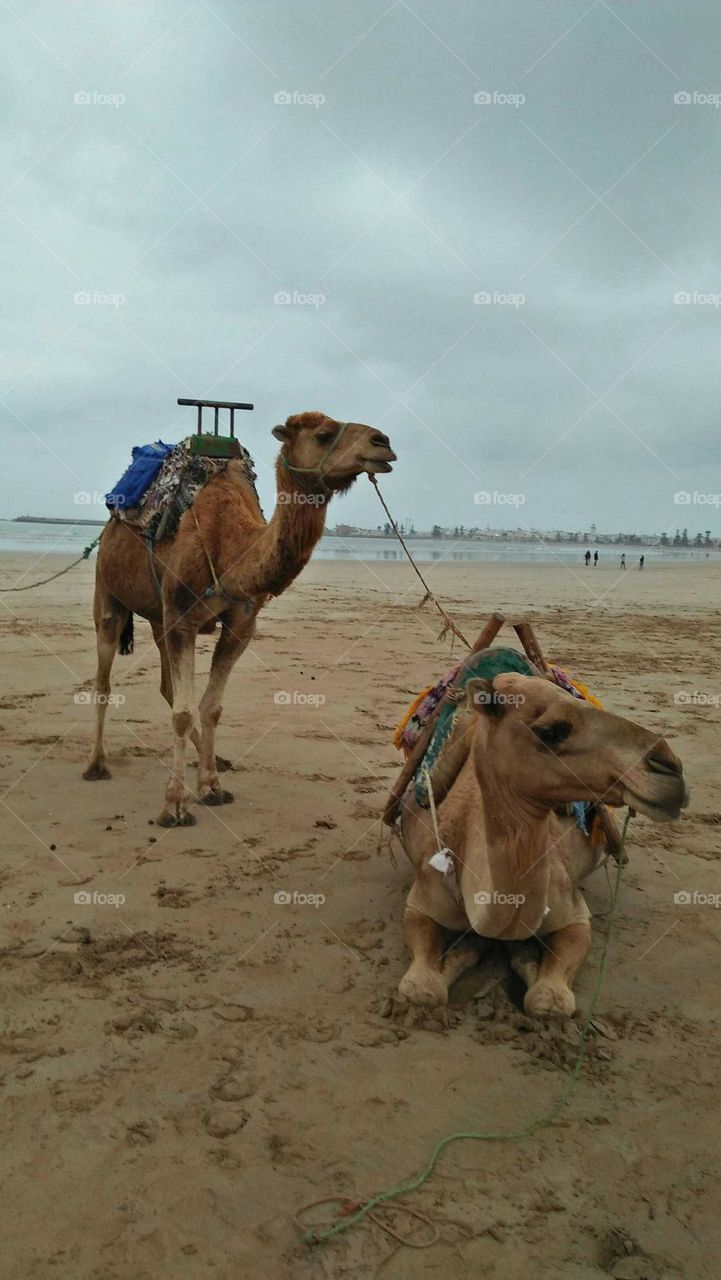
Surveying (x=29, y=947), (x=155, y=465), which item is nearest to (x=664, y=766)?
(x=29, y=947)

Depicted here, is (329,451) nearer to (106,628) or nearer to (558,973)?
(558,973)

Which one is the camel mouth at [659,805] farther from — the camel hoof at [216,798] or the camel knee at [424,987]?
the camel hoof at [216,798]

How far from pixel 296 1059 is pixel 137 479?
15.7 ft

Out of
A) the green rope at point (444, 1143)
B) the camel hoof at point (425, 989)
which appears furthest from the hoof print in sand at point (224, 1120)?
the camel hoof at point (425, 989)

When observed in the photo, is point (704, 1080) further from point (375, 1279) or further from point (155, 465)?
point (155, 465)

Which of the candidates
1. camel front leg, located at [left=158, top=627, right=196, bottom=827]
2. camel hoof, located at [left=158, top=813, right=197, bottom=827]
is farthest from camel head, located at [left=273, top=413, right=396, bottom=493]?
camel hoof, located at [left=158, top=813, right=197, bottom=827]

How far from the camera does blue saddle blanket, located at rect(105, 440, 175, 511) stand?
675 centimetres

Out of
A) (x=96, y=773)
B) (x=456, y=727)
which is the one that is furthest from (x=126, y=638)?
(x=456, y=727)

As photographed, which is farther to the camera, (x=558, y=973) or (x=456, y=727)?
(x=456, y=727)

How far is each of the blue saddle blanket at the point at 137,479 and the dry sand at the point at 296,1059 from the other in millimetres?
2126

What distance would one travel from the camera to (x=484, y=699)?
3188 millimetres

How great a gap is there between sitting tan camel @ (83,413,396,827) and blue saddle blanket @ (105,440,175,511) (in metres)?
0.22

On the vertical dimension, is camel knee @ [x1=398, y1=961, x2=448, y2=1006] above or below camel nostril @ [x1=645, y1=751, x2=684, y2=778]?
below

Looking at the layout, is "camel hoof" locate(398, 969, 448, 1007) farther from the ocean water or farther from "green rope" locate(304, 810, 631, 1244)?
the ocean water
